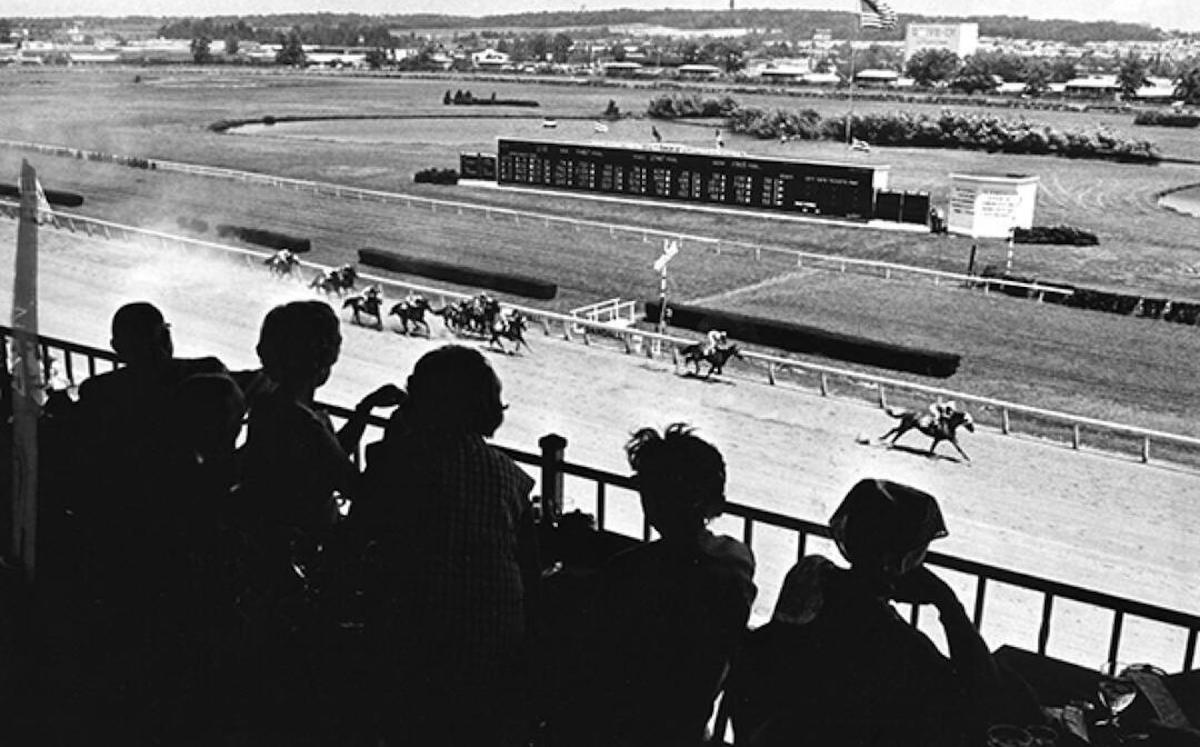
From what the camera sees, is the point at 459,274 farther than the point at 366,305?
Yes

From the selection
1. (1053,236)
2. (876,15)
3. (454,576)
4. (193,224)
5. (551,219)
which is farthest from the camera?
(876,15)

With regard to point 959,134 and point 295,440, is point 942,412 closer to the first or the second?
point 295,440

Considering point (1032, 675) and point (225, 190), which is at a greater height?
point (1032, 675)

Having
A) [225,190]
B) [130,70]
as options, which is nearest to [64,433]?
[225,190]

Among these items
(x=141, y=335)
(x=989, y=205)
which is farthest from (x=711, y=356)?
(x=989, y=205)

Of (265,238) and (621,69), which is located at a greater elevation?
(265,238)

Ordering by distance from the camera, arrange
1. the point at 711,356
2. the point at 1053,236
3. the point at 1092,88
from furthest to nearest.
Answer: the point at 1092,88
the point at 1053,236
the point at 711,356

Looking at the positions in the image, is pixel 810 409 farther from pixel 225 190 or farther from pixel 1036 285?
pixel 225 190

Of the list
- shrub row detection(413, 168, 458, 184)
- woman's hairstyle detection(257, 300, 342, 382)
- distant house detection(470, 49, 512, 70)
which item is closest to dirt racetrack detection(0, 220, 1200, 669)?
woman's hairstyle detection(257, 300, 342, 382)
